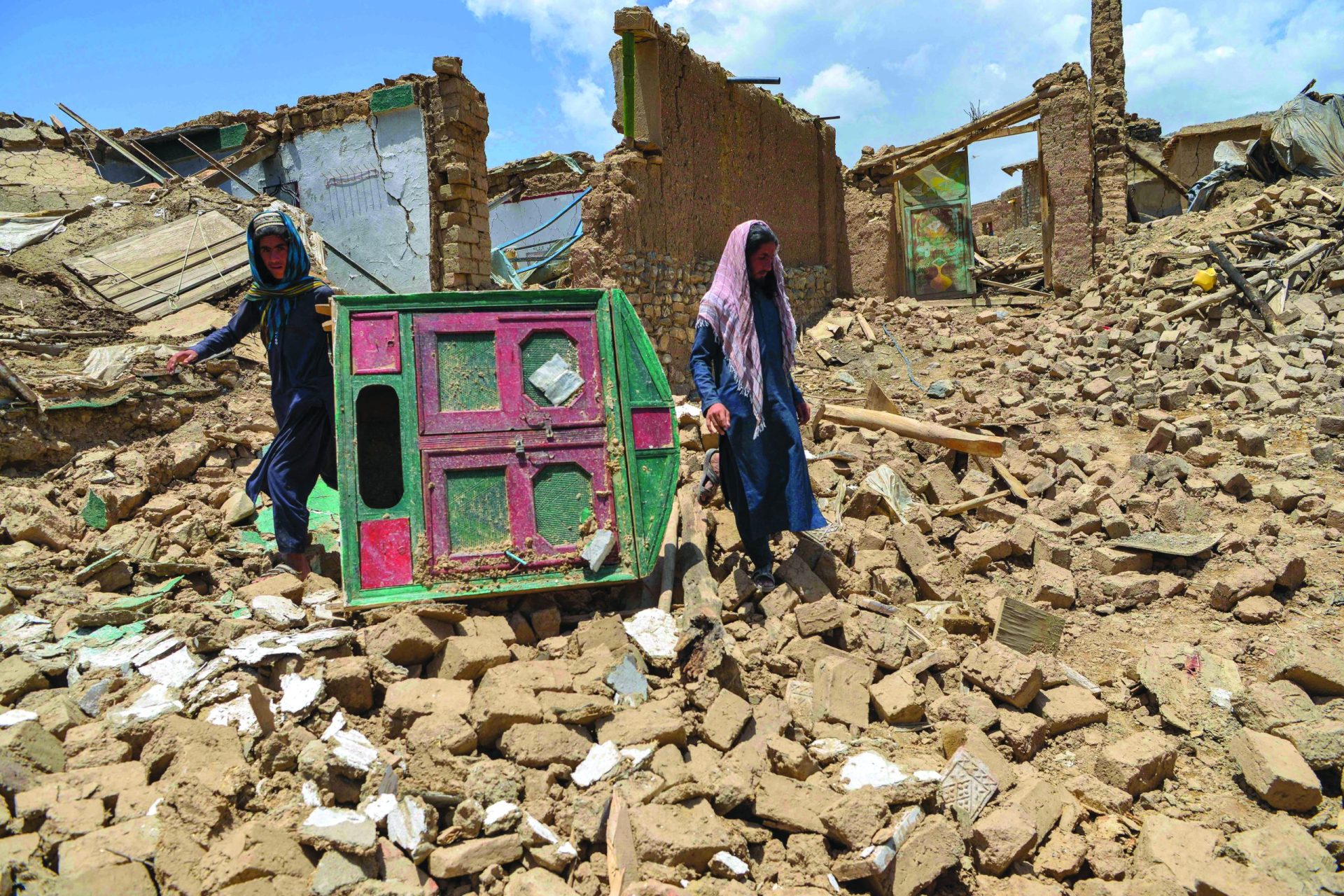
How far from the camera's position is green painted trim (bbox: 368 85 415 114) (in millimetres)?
9078

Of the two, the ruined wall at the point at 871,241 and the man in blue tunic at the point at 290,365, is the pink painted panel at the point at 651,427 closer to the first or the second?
the man in blue tunic at the point at 290,365

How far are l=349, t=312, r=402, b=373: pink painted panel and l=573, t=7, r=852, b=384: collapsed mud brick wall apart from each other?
4.69 metres

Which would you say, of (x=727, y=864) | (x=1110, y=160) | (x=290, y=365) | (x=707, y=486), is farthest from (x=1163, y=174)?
(x=727, y=864)

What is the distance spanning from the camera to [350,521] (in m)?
3.38

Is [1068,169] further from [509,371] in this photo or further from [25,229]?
[25,229]

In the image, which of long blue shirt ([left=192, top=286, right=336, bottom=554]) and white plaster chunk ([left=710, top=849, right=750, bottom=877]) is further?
long blue shirt ([left=192, top=286, right=336, bottom=554])

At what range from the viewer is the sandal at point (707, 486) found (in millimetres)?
4484

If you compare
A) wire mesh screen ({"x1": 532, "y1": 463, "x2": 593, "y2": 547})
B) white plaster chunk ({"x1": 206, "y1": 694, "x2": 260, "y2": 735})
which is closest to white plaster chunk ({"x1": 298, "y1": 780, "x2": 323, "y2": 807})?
white plaster chunk ({"x1": 206, "y1": 694, "x2": 260, "y2": 735})

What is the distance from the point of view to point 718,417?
3.88 meters

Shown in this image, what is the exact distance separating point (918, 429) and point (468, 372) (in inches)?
129

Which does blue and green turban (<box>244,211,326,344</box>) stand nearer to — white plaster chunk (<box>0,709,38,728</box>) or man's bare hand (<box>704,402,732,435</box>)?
white plaster chunk (<box>0,709,38,728</box>)


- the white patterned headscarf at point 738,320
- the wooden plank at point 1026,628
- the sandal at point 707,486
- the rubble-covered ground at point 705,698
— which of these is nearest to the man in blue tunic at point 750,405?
the white patterned headscarf at point 738,320

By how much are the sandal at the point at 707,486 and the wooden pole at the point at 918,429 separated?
5.82 feet

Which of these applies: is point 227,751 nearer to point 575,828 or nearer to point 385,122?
point 575,828
